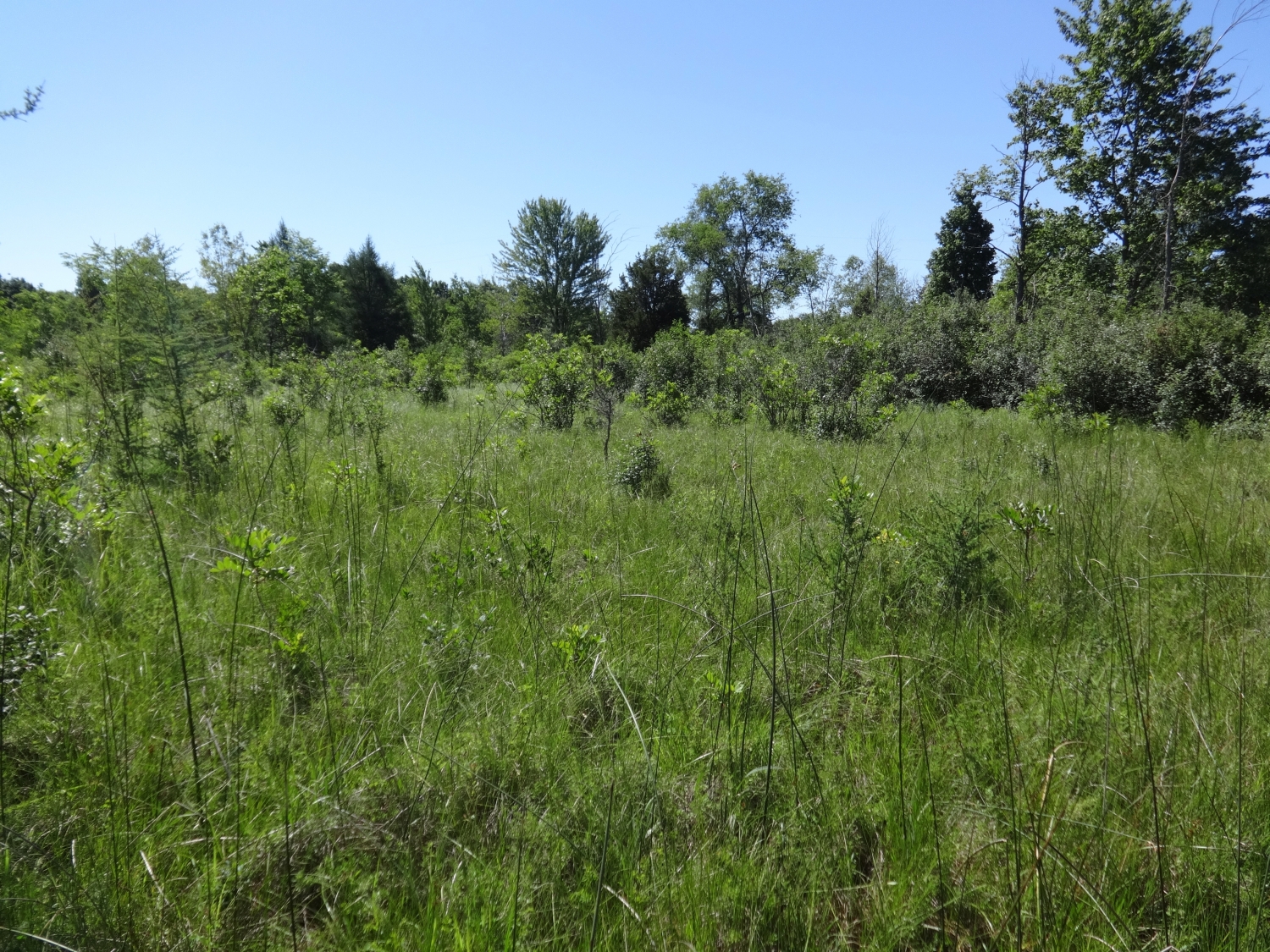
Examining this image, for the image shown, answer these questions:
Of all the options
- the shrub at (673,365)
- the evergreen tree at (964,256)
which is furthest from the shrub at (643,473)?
the evergreen tree at (964,256)

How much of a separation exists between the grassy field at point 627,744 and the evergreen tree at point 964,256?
3231 cm

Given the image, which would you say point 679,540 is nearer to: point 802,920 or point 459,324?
point 802,920

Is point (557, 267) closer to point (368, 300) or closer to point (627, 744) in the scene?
point (368, 300)

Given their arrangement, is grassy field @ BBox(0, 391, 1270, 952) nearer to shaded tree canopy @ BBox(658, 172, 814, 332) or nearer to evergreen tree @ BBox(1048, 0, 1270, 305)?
evergreen tree @ BBox(1048, 0, 1270, 305)

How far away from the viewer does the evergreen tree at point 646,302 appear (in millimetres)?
29516

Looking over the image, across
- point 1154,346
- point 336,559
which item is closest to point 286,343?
point 336,559

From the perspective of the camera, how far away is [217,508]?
3.16 m

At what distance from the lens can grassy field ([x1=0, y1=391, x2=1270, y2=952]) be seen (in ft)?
3.69

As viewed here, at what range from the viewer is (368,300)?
32.7 metres

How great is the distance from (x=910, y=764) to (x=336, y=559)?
2431 millimetres

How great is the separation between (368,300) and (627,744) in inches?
1430

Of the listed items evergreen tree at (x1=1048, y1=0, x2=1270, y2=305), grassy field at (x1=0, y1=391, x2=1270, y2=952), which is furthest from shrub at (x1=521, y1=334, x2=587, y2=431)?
evergreen tree at (x1=1048, y1=0, x2=1270, y2=305)

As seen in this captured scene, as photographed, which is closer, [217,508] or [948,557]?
[948,557]

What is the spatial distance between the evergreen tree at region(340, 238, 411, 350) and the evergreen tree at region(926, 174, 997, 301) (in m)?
30.0
